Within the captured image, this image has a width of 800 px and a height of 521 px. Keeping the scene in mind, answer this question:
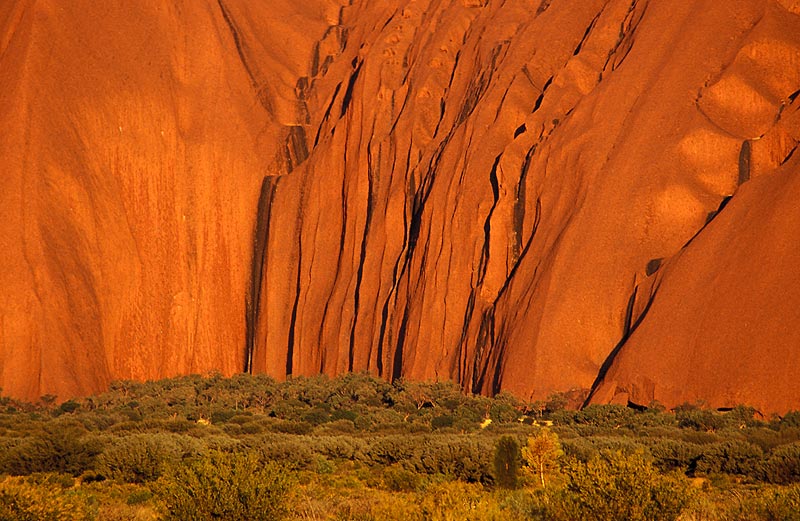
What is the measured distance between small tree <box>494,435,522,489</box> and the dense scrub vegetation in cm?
4

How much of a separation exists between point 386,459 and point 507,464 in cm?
669

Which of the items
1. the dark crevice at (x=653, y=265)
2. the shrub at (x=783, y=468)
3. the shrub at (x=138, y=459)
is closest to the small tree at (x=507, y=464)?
the shrub at (x=783, y=468)

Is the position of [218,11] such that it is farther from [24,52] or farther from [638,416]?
[638,416]

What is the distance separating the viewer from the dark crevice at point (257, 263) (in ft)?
194

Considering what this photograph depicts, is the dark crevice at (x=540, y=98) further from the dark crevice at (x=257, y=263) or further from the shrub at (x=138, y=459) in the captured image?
the shrub at (x=138, y=459)

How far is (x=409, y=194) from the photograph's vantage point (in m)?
55.2

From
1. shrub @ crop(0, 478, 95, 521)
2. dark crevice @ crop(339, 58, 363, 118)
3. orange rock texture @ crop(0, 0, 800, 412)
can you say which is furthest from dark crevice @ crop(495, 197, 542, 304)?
shrub @ crop(0, 478, 95, 521)

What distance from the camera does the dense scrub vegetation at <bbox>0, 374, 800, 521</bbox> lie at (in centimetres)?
1448

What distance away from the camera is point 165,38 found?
63.7 m

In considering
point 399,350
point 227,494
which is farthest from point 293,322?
point 227,494

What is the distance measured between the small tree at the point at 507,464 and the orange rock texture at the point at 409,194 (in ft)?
52.2

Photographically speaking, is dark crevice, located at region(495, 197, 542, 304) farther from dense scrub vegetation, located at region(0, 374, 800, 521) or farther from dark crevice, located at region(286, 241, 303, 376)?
dark crevice, located at region(286, 241, 303, 376)

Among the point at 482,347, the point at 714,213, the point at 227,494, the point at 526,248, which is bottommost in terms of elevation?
the point at 227,494

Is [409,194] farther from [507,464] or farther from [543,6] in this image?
[507,464]
